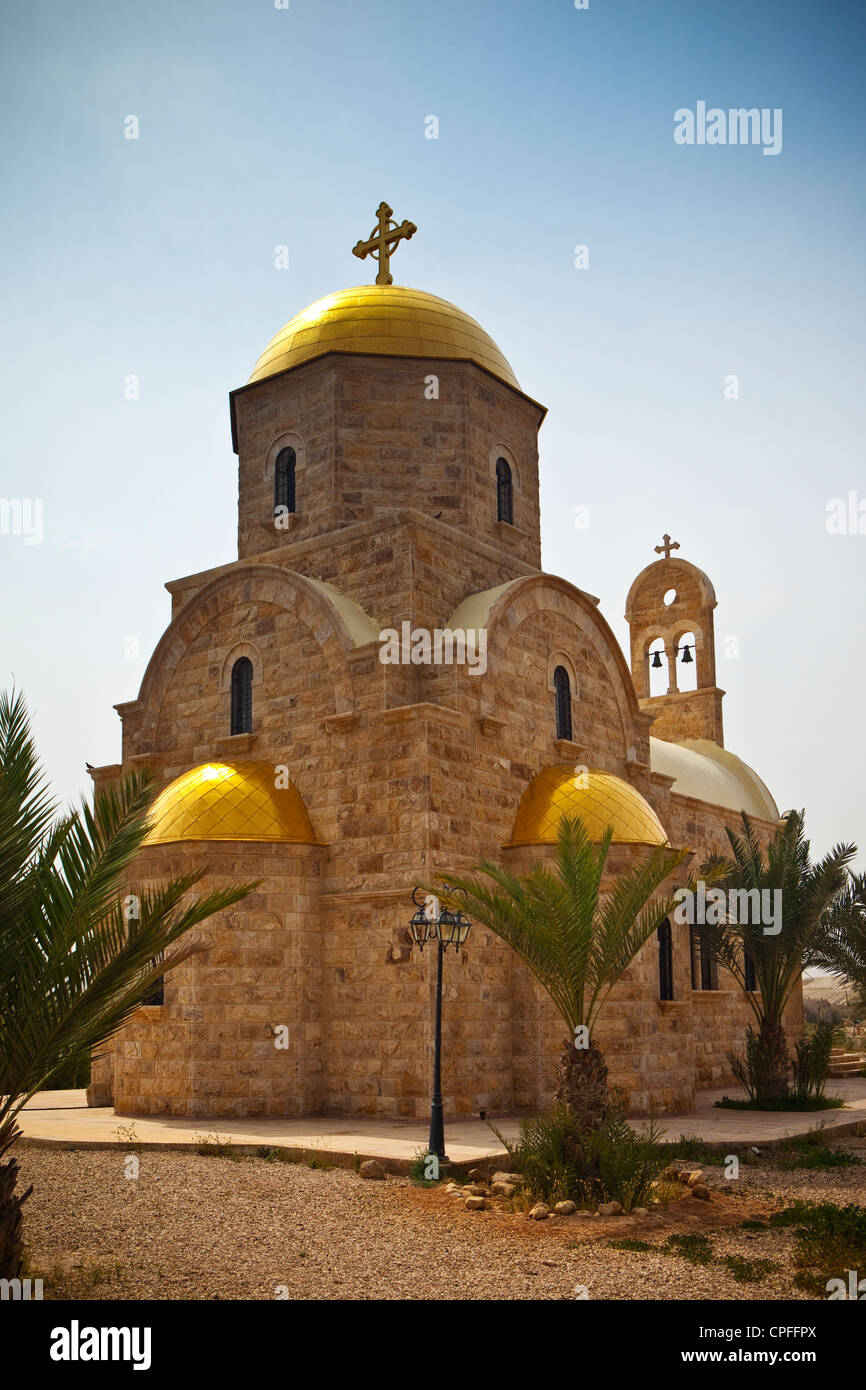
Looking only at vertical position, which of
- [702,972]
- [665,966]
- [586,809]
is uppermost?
[586,809]

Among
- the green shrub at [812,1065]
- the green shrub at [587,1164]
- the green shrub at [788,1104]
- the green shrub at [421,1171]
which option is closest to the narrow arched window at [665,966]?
the green shrub at [788,1104]

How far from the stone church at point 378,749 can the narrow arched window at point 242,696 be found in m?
0.04

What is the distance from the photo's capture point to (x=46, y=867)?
5977 mm

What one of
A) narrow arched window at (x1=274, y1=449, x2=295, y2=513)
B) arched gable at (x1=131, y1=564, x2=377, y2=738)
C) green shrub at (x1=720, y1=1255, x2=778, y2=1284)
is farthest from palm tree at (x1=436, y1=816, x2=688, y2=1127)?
narrow arched window at (x1=274, y1=449, x2=295, y2=513)

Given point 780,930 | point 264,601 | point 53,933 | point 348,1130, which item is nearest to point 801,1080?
point 780,930

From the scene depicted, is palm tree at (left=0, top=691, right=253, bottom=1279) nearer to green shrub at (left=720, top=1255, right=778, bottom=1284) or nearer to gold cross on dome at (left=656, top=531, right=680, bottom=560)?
green shrub at (left=720, top=1255, right=778, bottom=1284)

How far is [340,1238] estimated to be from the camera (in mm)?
7086

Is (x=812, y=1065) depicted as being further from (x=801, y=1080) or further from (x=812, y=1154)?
(x=812, y=1154)

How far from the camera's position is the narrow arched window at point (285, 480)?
A: 16297 mm

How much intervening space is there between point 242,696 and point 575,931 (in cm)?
775

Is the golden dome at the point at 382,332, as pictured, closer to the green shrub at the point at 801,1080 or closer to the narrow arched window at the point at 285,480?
the narrow arched window at the point at 285,480
